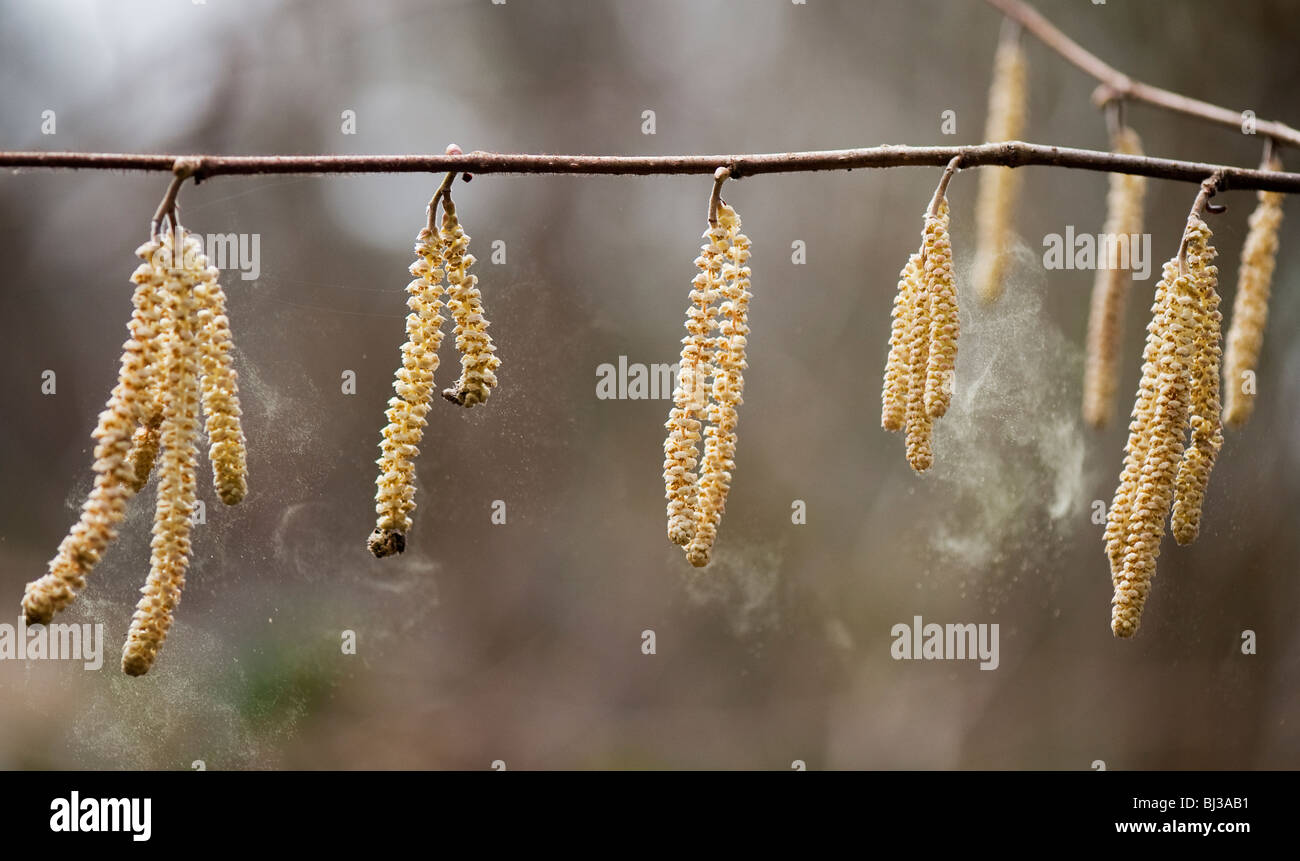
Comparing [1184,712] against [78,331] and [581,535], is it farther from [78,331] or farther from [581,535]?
[78,331]

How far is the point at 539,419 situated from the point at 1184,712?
42.1 inches

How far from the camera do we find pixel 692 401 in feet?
2.04

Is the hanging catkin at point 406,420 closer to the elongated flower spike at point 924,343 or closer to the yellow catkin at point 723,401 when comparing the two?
the yellow catkin at point 723,401

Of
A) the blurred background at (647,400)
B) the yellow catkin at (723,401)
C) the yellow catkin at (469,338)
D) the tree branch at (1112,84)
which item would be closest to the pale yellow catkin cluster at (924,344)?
the yellow catkin at (723,401)

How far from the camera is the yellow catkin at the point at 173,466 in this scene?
0.56 metres

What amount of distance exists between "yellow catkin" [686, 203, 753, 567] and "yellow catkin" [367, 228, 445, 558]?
190 mm

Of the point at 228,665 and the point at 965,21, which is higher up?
the point at 965,21

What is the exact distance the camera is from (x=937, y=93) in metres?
1.48

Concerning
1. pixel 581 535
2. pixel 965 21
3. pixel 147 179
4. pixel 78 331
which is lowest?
pixel 581 535

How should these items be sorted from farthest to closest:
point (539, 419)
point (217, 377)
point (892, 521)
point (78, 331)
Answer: point (892, 521) < point (539, 419) < point (78, 331) < point (217, 377)

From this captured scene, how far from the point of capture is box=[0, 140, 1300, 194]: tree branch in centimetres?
61

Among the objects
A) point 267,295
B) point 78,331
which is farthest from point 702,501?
point 78,331

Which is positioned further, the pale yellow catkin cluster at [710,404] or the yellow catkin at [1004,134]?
the yellow catkin at [1004,134]

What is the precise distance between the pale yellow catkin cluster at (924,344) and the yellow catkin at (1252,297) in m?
0.34
